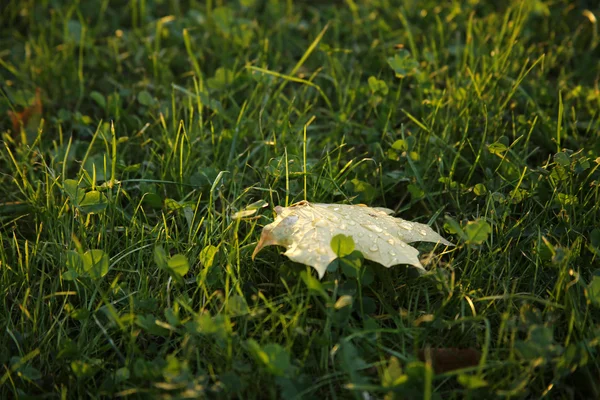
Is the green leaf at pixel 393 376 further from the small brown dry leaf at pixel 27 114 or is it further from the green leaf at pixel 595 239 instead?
the small brown dry leaf at pixel 27 114

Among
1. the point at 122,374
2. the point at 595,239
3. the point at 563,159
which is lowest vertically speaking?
the point at 122,374

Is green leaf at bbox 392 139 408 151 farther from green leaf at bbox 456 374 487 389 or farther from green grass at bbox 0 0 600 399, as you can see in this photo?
green leaf at bbox 456 374 487 389

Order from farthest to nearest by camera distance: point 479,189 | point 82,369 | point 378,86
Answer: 1. point 378,86
2. point 479,189
3. point 82,369

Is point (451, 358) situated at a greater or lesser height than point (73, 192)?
lesser

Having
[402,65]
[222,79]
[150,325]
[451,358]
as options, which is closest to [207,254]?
[150,325]

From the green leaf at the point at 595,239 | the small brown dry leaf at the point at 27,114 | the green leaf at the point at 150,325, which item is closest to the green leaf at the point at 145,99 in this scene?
the small brown dry leaf at the point at 27,114

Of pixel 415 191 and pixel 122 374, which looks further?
pixel 415 191

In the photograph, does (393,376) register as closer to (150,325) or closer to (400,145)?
(150,325)
